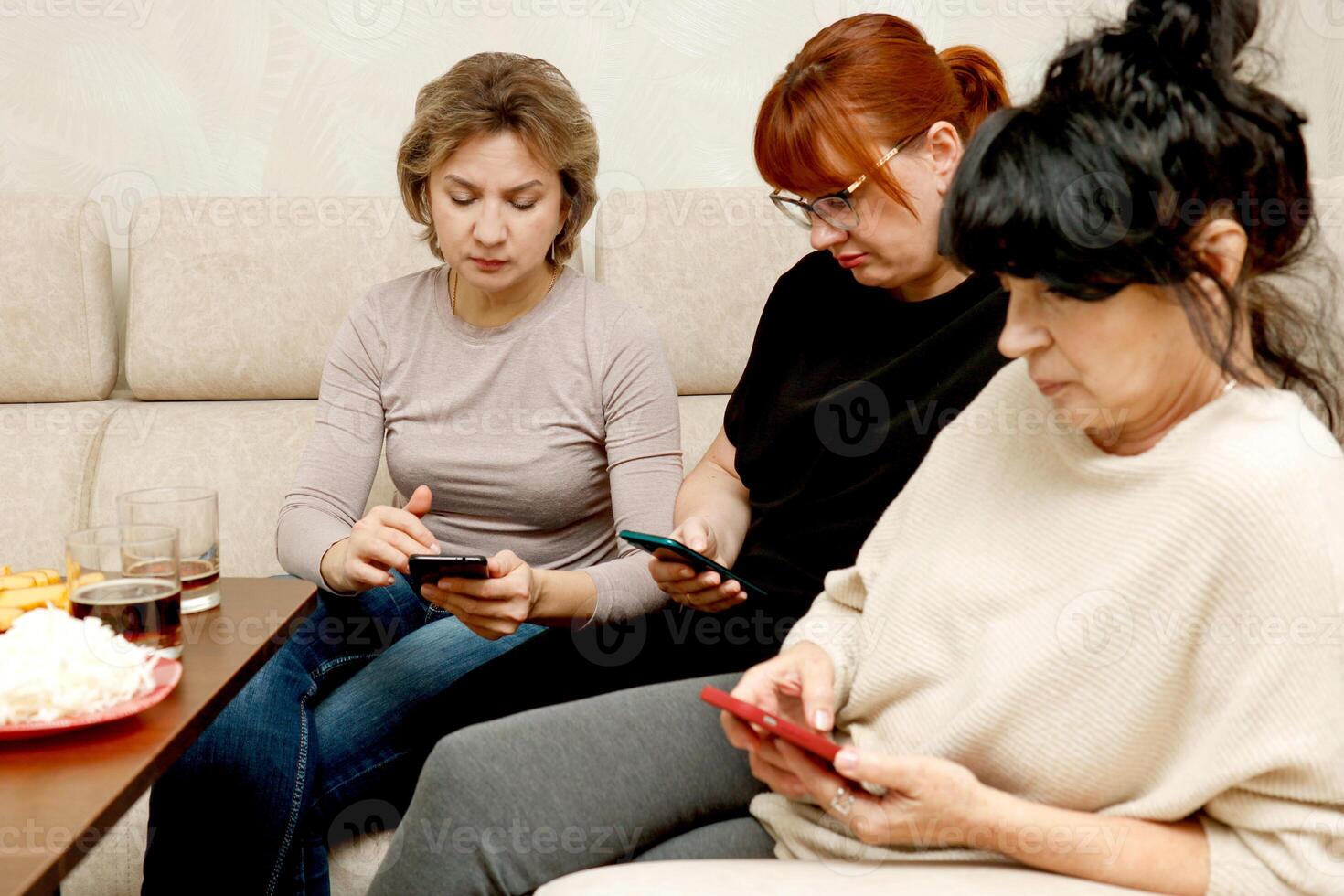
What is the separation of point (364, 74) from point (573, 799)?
5.32 feet

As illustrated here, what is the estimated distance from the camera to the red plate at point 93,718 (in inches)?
36.5

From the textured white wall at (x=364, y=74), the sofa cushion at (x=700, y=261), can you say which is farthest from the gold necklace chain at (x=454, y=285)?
the textured white wall at (x=364, y=74)

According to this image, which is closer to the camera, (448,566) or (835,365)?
(448,566)

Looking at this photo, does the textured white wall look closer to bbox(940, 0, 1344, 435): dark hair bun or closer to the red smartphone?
bbox(940, 0, 1344, 435): dark hair bun

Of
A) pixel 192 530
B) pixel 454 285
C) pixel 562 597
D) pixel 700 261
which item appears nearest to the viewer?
pixel 192 530

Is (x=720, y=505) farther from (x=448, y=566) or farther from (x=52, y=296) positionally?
(x=52, y=296)

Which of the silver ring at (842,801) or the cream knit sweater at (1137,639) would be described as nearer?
the cream knit sweater at (1137,639)

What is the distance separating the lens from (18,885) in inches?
28.4

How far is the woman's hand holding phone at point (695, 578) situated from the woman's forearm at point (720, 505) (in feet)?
0.07

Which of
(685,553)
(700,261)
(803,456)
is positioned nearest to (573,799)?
(685,553)

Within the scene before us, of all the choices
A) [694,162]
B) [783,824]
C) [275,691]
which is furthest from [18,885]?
[694,162]

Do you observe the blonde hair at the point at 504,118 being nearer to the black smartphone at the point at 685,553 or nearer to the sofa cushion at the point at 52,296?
the black smartphone at the point at 685,553

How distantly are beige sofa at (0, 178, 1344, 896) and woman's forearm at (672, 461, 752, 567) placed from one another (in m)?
0.46

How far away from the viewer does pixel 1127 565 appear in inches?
34.8
